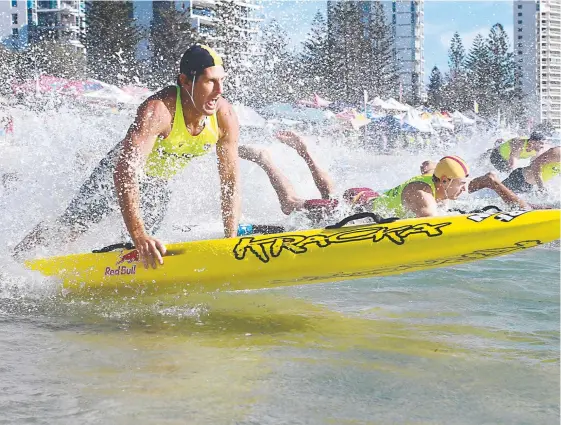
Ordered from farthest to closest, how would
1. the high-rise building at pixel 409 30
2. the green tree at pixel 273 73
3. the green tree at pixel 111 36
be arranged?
the high-rise building at pixel 409 30
the green tree at pixel 111 36
the green tree at pixel 273 73

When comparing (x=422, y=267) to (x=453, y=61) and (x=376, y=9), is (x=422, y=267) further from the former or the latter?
(x=453, y=61)

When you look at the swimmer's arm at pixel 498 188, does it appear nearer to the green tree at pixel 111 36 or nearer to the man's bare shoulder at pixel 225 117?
the man's bare shoulder at pixel 225 117

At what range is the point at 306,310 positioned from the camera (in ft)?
15.6

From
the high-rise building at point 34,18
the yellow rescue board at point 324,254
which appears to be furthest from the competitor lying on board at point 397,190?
the high-rise building at point 34,18

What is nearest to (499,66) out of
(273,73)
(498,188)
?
(273,73)

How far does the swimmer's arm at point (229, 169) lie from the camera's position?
4.73 metres

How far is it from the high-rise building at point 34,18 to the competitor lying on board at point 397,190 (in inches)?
2346

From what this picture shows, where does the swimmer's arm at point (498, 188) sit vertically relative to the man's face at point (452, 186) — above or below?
below

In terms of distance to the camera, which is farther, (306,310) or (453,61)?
(453,61)

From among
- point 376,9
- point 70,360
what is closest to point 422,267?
point 70,360

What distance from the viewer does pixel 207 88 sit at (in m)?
4.30

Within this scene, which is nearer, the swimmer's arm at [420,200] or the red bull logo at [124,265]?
the red bull logo at [124,265]

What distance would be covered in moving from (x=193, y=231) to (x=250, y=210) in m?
1.61

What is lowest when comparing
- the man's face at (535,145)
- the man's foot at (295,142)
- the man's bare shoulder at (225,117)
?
the man's face at (535,145)
